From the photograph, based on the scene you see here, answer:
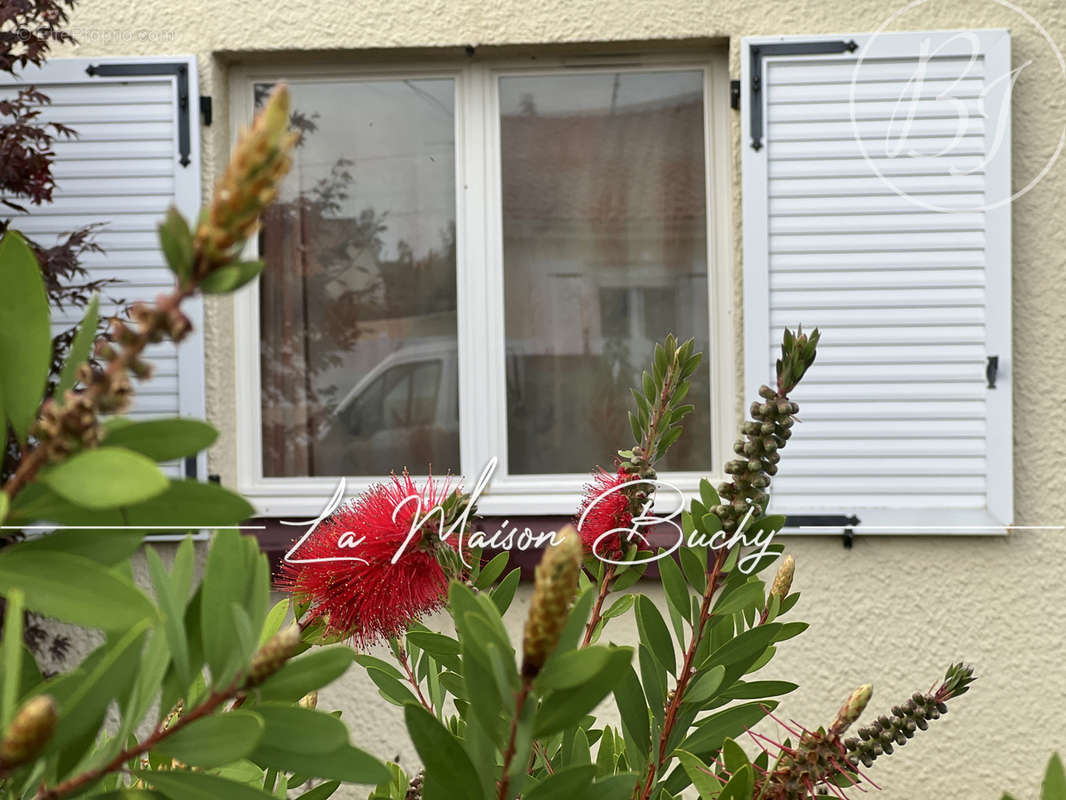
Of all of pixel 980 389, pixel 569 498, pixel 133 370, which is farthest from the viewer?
pixel 569 498

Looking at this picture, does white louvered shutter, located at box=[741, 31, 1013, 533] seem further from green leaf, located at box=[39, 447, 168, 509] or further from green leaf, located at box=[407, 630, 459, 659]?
green leaf, located at box=[39, 447, 168, 509]

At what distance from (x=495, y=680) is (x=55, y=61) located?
253 centimetres

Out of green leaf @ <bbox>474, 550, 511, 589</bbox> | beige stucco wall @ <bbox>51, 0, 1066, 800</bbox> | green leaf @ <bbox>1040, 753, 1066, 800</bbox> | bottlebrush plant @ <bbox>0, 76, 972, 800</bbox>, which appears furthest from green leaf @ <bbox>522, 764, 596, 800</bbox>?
beige stucco wall @ <bbox>51, 0, 1066, 800</bbox>

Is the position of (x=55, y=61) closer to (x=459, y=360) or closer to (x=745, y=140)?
(x=459, y=360)

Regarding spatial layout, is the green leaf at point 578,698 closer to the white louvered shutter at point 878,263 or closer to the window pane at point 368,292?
the white louvered shutter at point 878,263

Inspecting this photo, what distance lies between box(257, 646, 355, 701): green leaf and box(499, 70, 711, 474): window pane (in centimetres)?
233

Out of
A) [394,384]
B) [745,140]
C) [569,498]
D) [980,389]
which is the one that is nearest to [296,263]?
[394,384]

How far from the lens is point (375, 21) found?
7.76 ft

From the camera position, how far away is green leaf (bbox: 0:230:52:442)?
0.16 m

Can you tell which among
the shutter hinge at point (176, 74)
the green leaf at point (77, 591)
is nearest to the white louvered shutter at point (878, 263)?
the shutter hinge at point (176, 74)

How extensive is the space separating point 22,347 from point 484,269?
93.1 inches

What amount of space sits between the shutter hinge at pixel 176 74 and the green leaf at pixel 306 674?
2.35 m

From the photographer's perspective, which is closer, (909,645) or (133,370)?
(133,370)

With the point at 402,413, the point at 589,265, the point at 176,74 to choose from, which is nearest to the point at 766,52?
the point at 589,265
